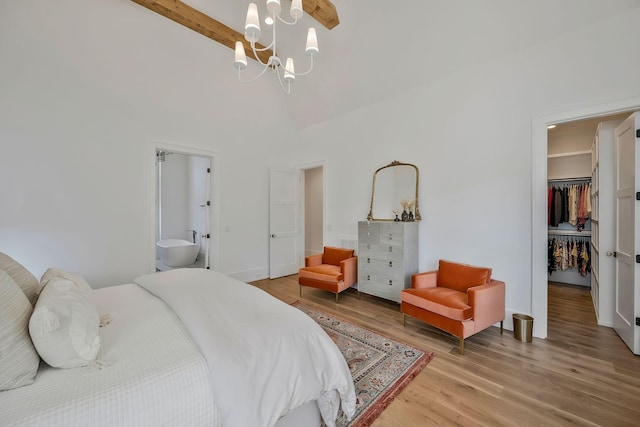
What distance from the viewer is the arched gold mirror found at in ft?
11.5

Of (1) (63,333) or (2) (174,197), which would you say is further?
(2) (174,197)

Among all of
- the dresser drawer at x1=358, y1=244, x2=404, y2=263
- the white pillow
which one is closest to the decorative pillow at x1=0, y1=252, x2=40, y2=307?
the white pillow

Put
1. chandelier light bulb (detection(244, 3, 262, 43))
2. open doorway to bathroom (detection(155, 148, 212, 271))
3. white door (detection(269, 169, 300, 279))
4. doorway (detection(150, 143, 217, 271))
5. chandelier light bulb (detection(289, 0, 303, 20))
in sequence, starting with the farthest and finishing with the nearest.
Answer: open doorway to bathroom (detection(155, 148, 212, 271))
doorway (detection(150, 143, 217, 271))
white door (detection(269, 169, 300, 279))
chandelier light bulb (detection(289, 0, 303, 20))
chandelier light bulb (detection(244, 3, 262, 43))

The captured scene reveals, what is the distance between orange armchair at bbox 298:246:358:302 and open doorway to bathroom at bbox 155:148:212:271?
253 cm

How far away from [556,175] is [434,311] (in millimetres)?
3903

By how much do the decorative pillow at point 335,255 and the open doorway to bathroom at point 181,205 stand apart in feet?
8.74

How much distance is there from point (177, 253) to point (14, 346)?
4.27 metres

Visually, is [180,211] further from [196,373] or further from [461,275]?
[461,275]

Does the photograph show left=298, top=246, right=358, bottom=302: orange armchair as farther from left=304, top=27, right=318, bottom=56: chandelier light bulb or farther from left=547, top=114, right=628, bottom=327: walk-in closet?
left=547, top=114, right=628, bottom=327: walk-in closet

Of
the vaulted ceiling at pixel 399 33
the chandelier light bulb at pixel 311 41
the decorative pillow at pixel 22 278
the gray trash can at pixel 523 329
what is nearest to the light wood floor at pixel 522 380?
the gray trash can at pixel 523 329

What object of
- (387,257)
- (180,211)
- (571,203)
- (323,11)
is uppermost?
(323,11)

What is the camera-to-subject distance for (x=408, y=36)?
9.81 ft

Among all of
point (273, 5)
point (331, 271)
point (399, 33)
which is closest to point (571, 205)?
point (399, 33)

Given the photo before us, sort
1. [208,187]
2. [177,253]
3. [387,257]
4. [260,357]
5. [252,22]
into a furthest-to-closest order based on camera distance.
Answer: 1. [177,253]
2. [208,187]
3. [387,257]
4. [252,22]
5. [260,357]
